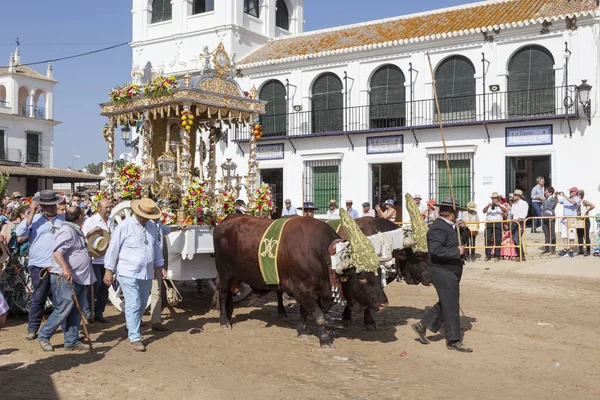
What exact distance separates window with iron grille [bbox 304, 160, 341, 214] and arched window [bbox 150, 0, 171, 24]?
9801mm

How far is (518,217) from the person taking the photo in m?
16.6

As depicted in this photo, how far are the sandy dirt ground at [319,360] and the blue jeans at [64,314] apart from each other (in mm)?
228

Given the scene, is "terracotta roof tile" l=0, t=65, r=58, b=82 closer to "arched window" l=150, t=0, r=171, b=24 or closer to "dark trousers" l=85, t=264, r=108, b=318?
"arched window" l=150, t=0, r=171, b=24

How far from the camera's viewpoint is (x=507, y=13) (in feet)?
73.3

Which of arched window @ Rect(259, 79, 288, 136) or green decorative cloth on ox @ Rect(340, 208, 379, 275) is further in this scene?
arched window @ Rect(259, 79, 288, 136)

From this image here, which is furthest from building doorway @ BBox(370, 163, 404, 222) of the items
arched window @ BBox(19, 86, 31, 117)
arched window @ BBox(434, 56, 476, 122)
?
arched window @ BBox(19, 86, 31, 117)

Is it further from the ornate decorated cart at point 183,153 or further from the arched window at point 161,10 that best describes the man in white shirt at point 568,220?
the arched window at point 161,10

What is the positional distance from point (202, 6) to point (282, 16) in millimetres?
4491

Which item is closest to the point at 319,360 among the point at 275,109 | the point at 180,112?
the point at 180,112

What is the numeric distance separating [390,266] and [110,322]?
4066 mm

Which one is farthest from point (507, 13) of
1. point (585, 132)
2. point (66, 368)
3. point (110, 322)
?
point (66, 368)

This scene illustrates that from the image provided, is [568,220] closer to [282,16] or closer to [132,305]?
[132,305]

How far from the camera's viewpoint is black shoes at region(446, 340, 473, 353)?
25.2ft

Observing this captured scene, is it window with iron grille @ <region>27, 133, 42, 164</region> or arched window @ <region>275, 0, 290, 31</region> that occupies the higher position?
arched window @ <region>275, 0, 290, 31</region>
